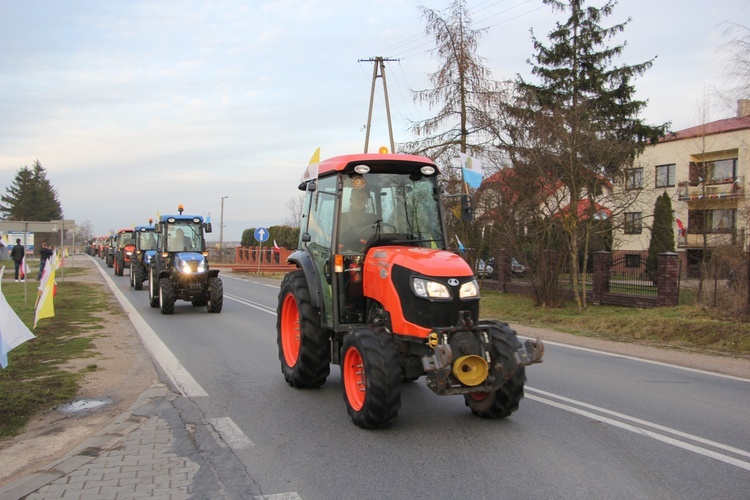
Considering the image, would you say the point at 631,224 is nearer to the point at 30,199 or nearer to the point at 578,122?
the point at 578,122

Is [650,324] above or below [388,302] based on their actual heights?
below

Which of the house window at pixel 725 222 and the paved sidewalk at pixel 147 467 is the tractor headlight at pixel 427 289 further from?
the house window at pixel 725 222

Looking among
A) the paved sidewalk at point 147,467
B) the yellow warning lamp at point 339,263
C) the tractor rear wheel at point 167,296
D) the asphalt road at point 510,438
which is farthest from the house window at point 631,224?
the paved sidewalk at point 147,467

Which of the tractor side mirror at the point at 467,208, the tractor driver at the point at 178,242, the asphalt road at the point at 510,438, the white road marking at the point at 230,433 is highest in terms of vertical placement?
the tractor side mirror at the point at 467,208

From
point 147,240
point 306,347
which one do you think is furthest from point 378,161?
point 147,240

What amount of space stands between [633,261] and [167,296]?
41.5 feet

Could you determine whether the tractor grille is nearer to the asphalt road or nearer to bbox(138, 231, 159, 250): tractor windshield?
the asphalt road

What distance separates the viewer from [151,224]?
90.0ft

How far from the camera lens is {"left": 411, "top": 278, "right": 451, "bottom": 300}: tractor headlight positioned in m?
5.48

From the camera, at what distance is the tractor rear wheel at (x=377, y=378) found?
5.29 m

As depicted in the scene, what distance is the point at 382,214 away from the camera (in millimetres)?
6594

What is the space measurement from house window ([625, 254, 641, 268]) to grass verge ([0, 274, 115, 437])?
13692 mm

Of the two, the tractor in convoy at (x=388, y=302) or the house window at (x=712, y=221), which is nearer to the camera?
the tractor in convoy at (x=388, y=302)

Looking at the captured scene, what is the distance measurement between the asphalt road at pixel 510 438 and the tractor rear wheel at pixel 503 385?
0.49ft
